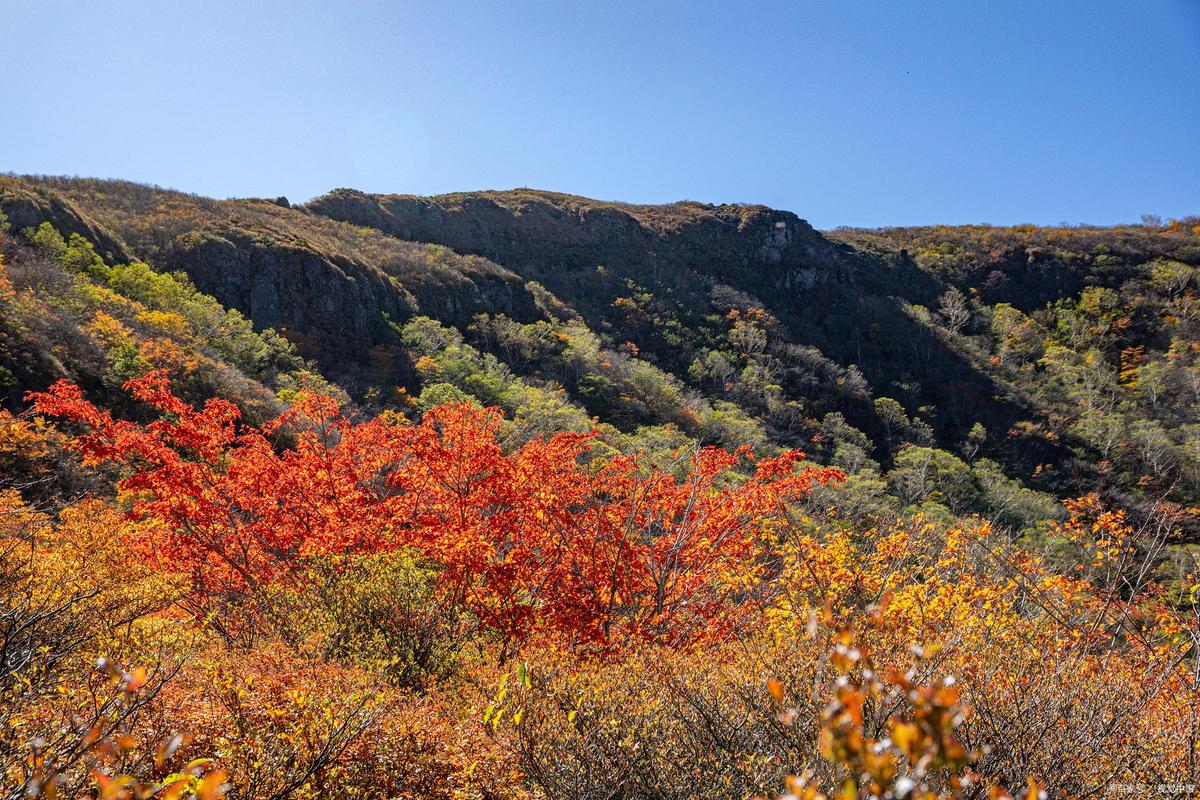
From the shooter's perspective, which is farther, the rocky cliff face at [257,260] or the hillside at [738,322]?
the hillside at [738,322]

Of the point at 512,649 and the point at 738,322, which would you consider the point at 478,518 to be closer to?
the point at 512,649

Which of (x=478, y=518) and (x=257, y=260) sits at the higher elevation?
(x=257, y=260)

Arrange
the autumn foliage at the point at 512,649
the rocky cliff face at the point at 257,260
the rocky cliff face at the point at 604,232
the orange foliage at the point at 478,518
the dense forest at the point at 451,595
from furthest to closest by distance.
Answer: the rocky cliff face at the point at 604,232, the rocky cliff face at the point at 257,260, the orange foliage at the point at 478,518, the dense forest at the point at 451,595, the autumn foliage at the point at 512,649

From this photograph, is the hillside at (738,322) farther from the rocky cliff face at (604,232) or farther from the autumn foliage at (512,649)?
the autumn foliage at (512,649)

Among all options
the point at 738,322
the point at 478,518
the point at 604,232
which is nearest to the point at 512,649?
the point at 478,518

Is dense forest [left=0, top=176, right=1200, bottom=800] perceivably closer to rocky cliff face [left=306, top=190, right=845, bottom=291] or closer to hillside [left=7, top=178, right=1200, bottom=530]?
hillside [left=7, top=178, right=1200, bottom=530]

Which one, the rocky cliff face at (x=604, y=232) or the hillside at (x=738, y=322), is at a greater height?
the rocky cliff face at (x=604, y=232)

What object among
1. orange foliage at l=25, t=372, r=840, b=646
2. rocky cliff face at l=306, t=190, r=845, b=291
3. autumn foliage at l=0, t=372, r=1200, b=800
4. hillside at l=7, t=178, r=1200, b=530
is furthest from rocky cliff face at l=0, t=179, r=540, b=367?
orange foliage at l=25, t=372, r=840, b=646

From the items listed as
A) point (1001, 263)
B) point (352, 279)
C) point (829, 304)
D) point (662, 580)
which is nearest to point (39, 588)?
point (662, 580)

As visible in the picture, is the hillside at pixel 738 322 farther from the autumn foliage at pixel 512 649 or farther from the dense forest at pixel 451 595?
the autumn foliage at pixel 512 649

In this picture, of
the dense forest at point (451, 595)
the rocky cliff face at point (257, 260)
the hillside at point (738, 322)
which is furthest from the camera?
the hillside at point (738, 322)

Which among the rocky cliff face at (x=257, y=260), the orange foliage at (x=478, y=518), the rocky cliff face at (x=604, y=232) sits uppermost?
the rocky cliff face at (x=604, y=232)

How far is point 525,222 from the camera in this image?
84.1m

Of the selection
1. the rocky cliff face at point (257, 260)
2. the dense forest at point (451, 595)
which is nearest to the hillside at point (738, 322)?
the rocky cliff face at point (257, 260)
